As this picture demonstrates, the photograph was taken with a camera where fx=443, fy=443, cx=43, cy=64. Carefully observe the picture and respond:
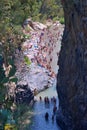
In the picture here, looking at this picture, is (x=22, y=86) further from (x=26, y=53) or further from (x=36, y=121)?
(x=26, y=53)

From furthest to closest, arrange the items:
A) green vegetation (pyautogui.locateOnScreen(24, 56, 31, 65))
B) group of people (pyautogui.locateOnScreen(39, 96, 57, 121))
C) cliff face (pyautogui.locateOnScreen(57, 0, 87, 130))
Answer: green vegetation (pyautogui.locateOnScreen(24, 56, 31, 65)) < group of people (pyautogui.locateOnScreen(39, 96, 57, 121)) < cliff face (pyautogui.locateOnScreen(57, 0, 87, 130))

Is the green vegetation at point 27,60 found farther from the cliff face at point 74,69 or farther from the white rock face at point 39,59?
the cliff face at point 74,69

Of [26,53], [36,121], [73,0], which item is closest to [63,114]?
[36,121]

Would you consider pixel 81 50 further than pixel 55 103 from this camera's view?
No

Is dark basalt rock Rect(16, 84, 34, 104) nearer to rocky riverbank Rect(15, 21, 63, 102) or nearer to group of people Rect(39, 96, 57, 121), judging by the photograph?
rocky riverbank Rect(15, 21, 63, 102)

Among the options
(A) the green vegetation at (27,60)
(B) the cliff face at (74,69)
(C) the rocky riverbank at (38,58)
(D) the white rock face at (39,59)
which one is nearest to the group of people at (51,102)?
(B) the cliff face at (74,69)

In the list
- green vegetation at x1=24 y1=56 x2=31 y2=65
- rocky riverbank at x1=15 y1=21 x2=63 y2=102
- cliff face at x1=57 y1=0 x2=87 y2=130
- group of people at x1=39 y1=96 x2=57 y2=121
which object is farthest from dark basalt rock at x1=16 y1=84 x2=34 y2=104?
green vegetation at x1=24 y1=56 x2=31 y2=65

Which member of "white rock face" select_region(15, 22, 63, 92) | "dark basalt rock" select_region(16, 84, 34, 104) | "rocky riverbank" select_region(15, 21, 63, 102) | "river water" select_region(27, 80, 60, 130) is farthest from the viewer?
"white rock face" select_region(15, 22, 63, 92)
